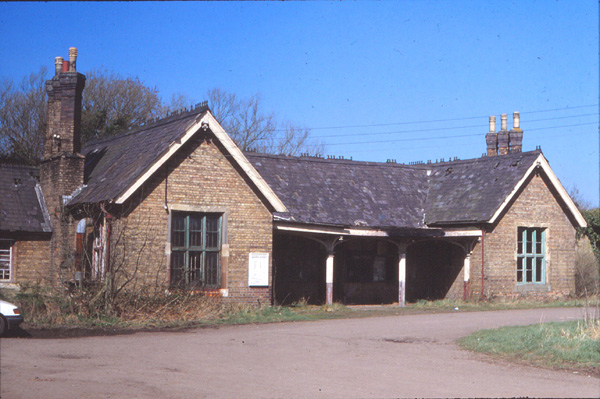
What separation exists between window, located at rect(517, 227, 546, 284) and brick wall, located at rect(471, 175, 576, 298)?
8.6 inches

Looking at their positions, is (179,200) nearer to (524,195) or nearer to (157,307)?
(157,307)

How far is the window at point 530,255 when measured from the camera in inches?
1049

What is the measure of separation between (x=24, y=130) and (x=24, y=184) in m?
17.9

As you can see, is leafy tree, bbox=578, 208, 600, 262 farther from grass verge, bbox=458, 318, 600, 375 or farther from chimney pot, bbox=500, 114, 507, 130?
grass verge, bbox=458, 318, 600, 375

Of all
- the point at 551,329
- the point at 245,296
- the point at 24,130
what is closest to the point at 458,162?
the point at 245,296

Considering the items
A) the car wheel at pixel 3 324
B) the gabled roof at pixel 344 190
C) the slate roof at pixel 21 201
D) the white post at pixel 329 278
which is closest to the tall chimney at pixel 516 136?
the gabled roof at pixel 344 190

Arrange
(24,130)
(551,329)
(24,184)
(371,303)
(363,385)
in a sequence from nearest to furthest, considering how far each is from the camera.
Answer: (363,385) → (551,329) → (24,184) → (371,303) → (24,130)

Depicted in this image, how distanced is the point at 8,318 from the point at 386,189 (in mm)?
17085

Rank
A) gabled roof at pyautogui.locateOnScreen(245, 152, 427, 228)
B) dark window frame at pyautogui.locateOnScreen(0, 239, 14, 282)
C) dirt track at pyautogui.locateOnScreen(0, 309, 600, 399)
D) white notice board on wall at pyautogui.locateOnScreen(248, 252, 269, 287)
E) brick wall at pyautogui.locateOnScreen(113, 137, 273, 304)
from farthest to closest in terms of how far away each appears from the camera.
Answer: gabled roof at pyautogui.locateOnScreen(245, 152, 427, 228)
dark window frame at pyautogui.locateOnScreen(0, 239, 14, 282)
white notice board on wall at pyautogui.locateOnScreen(248, 252, 269, 287)
brick wall at pyautogui.locateOnScreen(113, 137, 273, 304)
dirt track at pyautogui.locateOnScreen(0, 309, 600, 399)

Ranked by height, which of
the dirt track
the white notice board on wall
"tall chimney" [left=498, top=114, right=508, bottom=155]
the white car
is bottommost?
the dirt track

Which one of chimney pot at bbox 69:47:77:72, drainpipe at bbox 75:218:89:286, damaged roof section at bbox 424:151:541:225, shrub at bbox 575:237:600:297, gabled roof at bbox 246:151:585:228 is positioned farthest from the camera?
shrub at bbox 575:237:600:297

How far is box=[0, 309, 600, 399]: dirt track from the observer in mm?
9250

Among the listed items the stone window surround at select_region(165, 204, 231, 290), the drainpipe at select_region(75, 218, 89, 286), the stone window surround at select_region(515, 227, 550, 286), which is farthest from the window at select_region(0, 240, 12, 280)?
the stone window surround at select_region(515, 227, 550, 286)

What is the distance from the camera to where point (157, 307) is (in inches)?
695
